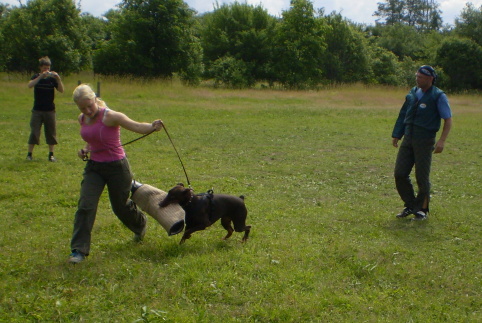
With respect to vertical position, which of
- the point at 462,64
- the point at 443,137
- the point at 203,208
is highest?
the point at 462,64

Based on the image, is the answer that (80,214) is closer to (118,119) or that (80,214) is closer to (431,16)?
(118,119)

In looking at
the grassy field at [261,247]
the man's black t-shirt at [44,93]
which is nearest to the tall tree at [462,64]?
the grassy field at [261,247]

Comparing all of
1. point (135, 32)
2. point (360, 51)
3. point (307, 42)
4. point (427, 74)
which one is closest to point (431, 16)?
point (360, 51)

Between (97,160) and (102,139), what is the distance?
0.23 metres

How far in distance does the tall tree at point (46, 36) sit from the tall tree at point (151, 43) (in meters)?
2.14

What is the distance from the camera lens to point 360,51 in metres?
44.1

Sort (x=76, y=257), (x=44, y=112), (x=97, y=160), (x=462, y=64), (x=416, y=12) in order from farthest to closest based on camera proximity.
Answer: (x=416, y=12)
(x=462, y=64)
(x=44, y=112)
(x=97, y=160)
(x=76, y=257)

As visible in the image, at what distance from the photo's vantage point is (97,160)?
5023mm

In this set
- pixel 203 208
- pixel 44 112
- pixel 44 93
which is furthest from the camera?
pixel 44 112

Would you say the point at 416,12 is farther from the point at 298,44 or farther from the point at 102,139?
the point at 102,139

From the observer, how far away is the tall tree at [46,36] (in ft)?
107

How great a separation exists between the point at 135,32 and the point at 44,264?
3190cm

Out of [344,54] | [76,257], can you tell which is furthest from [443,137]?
[344,54]

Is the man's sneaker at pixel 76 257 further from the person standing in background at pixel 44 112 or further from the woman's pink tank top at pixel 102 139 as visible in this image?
the person standing in background at pixel 44 112
